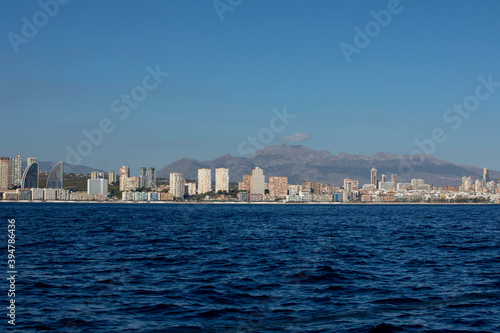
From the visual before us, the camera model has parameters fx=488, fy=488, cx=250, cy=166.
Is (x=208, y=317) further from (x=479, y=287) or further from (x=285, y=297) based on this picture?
(x=479, y=287)

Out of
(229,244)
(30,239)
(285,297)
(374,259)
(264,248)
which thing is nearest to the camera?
(285,297)

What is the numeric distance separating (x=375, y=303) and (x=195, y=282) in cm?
942

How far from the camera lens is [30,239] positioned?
4872 centimetres

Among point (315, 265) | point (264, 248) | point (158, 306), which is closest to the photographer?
point (158, 306)

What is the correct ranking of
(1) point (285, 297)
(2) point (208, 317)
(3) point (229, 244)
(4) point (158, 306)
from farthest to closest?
(3) point (229, 244) → (1) point (285, 297) → (4) point (158, 306) → (2) point (208, 317)

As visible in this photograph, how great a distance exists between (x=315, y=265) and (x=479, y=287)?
1002 centimetres

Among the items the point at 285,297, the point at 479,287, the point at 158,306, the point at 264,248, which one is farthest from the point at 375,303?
the point at 264,248

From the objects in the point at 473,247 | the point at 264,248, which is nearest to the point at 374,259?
the point at 264,248

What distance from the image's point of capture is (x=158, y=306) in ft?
66.5

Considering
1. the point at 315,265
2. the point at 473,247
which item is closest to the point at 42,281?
the point at 315,265

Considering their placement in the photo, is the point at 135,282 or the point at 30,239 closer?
the point at 135,282

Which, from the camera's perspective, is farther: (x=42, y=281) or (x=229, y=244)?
(x=229, y=244)

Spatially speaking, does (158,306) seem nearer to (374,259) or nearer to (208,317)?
(208,317)

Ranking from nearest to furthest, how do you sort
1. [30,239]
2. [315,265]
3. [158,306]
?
[158,306] < [315,265] < [30,239]
